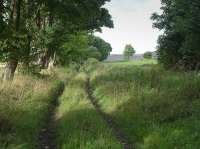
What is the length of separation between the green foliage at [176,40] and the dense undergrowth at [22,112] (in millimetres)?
12995

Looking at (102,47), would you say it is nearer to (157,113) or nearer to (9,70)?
(9,70)

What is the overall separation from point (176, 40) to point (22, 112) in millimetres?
24161

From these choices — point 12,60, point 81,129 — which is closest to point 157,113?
point 81,129

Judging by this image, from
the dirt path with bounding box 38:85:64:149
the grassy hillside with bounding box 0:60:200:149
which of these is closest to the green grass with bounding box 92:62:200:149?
the grassy hillside with bounding box 0:60:200:149

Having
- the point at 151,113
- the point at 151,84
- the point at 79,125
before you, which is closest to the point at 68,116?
the point at 79,125

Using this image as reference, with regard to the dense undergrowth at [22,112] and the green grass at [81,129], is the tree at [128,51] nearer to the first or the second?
the dense undergrowth at [22,112]

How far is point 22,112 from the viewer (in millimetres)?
15977

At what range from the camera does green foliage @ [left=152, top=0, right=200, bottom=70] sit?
31344mm

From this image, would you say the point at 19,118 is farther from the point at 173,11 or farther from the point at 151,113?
the point at 173,11

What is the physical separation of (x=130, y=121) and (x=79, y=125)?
211 centimetres

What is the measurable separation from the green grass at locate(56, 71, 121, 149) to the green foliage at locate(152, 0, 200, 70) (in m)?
14.4

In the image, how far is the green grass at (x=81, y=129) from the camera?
12.2m

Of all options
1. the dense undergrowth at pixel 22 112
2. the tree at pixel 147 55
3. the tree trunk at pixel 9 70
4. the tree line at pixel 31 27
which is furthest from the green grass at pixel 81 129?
the tree at pixel 147 55

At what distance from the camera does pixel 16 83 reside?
2250 cm
